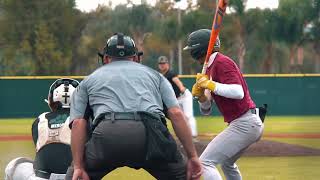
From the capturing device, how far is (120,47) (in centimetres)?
488

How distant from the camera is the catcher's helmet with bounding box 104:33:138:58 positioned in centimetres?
488

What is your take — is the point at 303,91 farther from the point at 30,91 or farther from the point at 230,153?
the point at 230,153

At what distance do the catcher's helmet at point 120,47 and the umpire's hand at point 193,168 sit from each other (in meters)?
0.79

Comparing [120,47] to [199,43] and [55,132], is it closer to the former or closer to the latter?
[55,132]

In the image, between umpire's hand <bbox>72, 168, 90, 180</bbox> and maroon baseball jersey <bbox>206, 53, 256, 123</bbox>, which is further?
maroon baseball jersey <bbox>206, 53, 256, 123</bbox>

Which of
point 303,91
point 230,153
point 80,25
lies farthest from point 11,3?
point 230,153

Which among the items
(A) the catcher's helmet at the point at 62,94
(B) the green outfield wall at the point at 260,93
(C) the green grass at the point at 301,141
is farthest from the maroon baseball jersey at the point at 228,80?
(B) the green outfield wall at the point at 260,93

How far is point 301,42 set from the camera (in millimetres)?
42469

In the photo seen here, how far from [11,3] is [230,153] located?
122 feet

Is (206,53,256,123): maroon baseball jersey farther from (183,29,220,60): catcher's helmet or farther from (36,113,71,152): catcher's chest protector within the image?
(36,113,71,152): catcher's chest protector

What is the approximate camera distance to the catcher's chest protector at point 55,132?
5461 mm

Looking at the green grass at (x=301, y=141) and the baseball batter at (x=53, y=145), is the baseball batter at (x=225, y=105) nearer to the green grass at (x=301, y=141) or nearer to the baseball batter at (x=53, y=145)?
the baseball batter at (x=53, y=145)

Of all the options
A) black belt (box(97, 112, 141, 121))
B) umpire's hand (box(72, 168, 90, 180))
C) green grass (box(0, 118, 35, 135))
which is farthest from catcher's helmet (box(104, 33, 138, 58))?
green grass (box(0, 118, 35, 135))

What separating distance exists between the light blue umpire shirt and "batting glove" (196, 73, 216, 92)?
4.76 feet
